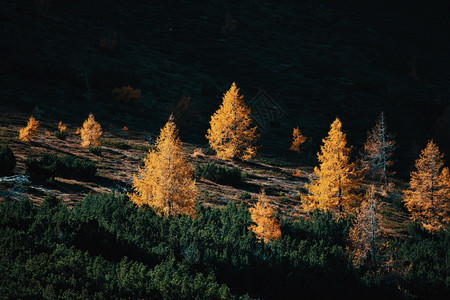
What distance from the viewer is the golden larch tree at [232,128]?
120ft

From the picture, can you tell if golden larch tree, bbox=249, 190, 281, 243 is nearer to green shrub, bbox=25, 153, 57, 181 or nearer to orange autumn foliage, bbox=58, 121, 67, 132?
green shrub, bbox=25, 153, 57, 181

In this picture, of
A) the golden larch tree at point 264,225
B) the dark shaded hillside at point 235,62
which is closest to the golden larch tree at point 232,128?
the dark shaded hillside at point 235,62

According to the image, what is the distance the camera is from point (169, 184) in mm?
18594

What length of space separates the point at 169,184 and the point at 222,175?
12653mm

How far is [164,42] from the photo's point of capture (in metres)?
80.2

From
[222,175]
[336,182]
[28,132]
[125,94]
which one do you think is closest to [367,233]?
[336,182]

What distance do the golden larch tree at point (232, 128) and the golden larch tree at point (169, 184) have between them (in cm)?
1740

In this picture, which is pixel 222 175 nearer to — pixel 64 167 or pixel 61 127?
pixel 64 167

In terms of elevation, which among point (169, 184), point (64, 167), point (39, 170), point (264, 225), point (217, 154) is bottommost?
point (264, 225)

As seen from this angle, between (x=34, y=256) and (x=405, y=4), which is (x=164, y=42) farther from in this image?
(x=405, y=4)

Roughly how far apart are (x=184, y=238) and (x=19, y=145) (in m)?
20.0

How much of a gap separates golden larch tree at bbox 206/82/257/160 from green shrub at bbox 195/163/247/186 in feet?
18.7

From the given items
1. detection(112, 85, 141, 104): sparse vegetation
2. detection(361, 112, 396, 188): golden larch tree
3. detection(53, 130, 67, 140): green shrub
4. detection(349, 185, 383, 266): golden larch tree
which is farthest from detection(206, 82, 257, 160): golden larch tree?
detection(112, 85, 141, 104): sparse vegetation

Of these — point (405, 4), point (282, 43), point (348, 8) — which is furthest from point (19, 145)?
point (405, 4)
